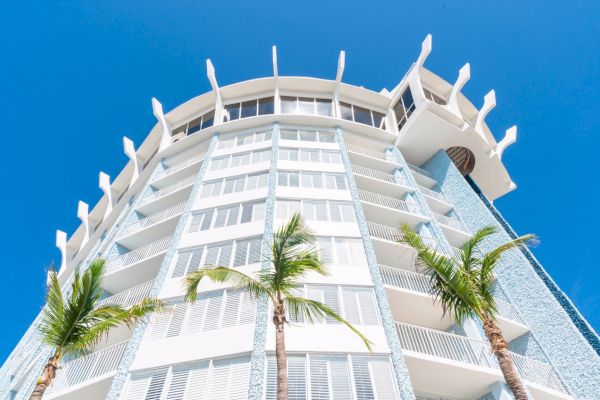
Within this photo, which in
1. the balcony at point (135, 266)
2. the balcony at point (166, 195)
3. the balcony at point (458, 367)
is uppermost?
the balcony at point (166, 195)

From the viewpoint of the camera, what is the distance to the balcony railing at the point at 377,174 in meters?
22.9

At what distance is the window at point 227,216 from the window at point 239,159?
400cm

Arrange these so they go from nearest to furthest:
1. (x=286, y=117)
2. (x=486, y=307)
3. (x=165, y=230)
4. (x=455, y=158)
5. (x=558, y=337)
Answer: (x=486, y=307) → (x=558, y=337) → (x=165, y=230) → (x=286, y=117) → (x=455, y=158)

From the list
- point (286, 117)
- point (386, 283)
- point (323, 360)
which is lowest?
point (323, 360)

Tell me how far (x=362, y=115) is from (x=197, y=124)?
36.9 feet

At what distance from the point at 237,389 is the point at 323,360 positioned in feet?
8.36

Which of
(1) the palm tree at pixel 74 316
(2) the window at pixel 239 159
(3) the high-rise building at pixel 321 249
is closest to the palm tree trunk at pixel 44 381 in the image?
(1) the palm tree at pixel 74 316

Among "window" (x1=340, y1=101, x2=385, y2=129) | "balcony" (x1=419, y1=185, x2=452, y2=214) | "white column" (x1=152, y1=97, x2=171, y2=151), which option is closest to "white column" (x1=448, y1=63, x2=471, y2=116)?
"window" (x1=340, y1=101, x2=385, y2=129)

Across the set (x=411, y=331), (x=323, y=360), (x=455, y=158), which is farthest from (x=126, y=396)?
(x=455, y=158)

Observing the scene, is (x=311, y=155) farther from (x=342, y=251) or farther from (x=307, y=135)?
(x=342, y=251)

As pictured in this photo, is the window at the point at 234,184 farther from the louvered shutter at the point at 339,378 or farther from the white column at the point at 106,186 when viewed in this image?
the white column at the point at 106,186

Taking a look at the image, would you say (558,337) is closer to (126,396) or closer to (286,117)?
(126,396)

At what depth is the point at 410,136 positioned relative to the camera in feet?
85.3

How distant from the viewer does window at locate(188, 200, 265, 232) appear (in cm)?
1770
